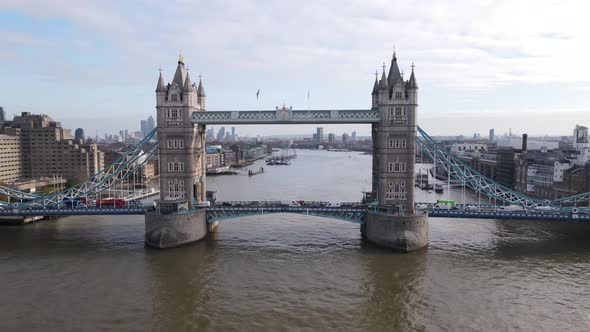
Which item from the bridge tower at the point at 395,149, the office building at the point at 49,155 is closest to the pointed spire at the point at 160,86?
the bridge tower at the point at 395,149

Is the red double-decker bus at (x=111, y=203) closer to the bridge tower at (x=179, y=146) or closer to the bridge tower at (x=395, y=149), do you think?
the bridge tower at (x=179, y=146)

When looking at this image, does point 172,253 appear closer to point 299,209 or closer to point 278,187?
point 299,209

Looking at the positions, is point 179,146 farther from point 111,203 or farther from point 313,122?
point 313,122

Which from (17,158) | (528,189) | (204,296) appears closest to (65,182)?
(17,158)

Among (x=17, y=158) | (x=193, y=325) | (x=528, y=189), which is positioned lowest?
(x=193, y=325)

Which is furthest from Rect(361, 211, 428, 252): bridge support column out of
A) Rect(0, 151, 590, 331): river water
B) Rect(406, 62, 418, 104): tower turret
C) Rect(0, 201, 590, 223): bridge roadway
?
Rect(406, 62, 418, 104): tower turret

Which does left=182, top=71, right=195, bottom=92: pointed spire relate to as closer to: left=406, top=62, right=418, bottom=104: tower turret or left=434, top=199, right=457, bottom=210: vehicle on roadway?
left=406, top=62, right=418, bottom=104: tower turret

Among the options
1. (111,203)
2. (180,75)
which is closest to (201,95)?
(180,75)
